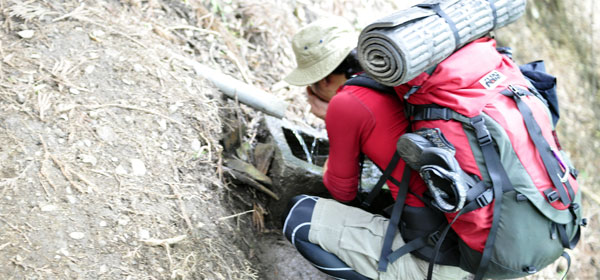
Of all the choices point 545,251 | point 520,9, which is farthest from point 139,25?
point 545,251

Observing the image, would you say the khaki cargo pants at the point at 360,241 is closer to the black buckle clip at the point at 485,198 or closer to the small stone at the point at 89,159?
the black buckle clip at the point at 485,198

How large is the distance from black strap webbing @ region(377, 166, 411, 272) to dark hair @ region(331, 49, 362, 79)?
0.89 meters

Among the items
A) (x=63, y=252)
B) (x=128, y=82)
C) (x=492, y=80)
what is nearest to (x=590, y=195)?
(x=492, y=80)

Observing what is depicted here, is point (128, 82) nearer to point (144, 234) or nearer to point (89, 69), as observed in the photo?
point (89, 69)

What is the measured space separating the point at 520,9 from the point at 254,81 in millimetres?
2699

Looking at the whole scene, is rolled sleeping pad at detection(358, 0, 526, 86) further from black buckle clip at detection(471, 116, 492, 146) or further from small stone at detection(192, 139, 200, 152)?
small stone at detection(192, 139, 200, 152)

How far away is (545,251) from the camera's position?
243 centimetres

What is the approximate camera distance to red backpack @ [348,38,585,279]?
7.52 feet

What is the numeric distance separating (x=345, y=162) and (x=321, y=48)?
77 centimetres

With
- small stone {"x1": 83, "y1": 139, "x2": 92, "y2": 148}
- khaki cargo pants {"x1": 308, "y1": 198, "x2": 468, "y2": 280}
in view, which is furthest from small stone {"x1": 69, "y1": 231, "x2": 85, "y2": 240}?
khaki cargo pants {"x1": 308, "y1": 198, "x2": 468, "y2": 280}

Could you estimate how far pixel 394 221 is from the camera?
2770 millimetres

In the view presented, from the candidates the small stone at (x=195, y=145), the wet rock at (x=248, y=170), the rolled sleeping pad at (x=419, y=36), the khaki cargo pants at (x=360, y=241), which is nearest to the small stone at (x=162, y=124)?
the small stone at (x=195, y=145)

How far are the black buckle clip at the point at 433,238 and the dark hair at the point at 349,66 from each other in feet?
3.83

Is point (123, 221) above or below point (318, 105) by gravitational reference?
below
